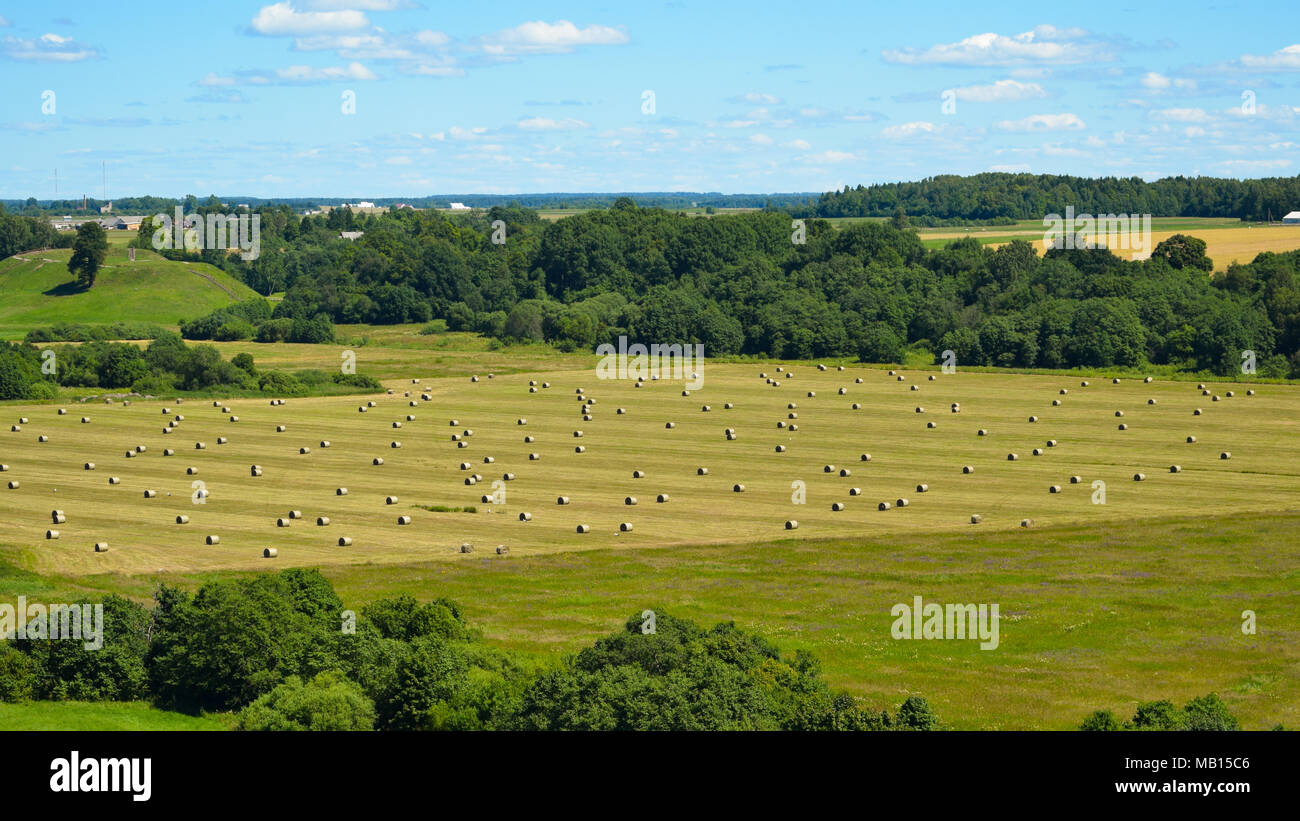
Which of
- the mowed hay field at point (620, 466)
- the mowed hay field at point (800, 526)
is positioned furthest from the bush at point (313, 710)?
the mowed hay field at point (620, 466)

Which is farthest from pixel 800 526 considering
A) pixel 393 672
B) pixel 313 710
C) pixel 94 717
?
pixel 94 717

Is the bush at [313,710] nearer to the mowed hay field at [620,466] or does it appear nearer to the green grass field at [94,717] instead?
the green grass field at [94,717]

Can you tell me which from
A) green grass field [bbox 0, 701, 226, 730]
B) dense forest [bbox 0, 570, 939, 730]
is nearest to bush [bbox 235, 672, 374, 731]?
dense forest [bbox 0, 570, 939, 730]

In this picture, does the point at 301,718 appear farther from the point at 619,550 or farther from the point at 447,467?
the point at 447,467

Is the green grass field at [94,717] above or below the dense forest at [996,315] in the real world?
below

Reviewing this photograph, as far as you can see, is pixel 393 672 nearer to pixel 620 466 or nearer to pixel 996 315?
pixel 620 466
